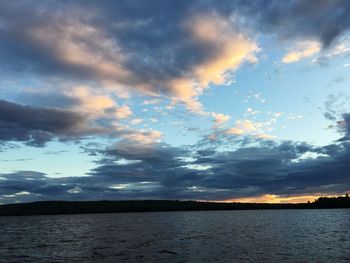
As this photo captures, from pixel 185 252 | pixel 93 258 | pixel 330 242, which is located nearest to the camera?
pixel 93 258

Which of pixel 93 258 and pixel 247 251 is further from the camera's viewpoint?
pixel 247 251

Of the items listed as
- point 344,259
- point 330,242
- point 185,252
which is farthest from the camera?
point 330,242

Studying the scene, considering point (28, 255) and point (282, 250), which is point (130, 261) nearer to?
point (28, 255)

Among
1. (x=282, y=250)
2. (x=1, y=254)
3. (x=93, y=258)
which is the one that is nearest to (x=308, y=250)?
(x=282, y=250)

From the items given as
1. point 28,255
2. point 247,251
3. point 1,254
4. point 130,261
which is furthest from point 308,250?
point 1,254

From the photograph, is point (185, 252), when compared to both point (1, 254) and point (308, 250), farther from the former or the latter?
point (1, 254)

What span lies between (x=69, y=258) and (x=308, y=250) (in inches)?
1397

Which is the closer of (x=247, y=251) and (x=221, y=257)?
(x=221, y=257)

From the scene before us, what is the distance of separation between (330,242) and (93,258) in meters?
43.8

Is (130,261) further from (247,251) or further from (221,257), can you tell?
(247,251)

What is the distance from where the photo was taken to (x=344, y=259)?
2174 inches

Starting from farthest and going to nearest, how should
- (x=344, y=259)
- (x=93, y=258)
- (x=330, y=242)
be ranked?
(x=330, y=242) < (x=93, y=258) < (x=344, y=259)

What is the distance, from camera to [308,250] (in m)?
66.1

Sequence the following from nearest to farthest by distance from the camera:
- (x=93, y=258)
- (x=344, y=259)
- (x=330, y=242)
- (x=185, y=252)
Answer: (x=344, y=259) < (x=93, y=258) < (x=185, y=252) < (x=330, y=242)
